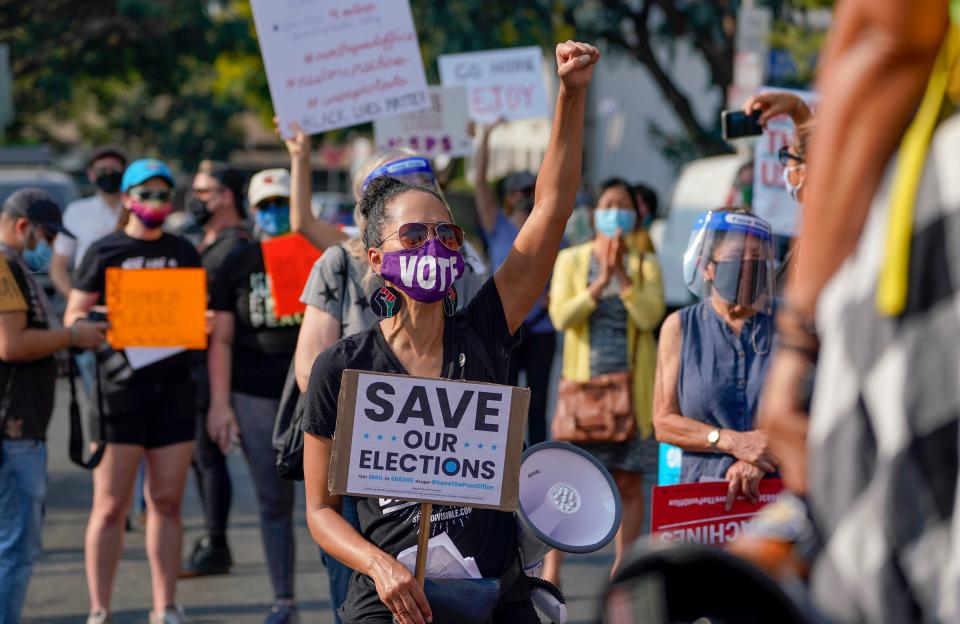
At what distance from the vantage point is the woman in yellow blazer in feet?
23.8

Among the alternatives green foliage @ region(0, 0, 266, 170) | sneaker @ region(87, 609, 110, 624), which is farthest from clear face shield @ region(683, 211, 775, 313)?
green foliage @ region(0, 0, 266, 170)

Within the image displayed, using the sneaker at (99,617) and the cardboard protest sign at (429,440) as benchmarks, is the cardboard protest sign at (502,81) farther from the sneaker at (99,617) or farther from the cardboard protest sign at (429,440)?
the cardboard protest sign at (429,440)

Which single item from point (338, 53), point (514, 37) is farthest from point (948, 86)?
point (514, 37)

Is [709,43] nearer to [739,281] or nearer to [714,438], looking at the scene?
[739,281]

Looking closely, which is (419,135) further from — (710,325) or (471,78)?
(710,325)

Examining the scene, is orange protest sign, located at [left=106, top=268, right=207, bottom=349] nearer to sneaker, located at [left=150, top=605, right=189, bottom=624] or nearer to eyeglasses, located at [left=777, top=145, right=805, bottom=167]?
sneaker, located at [left=150, top=605, right=189, bottom=624]

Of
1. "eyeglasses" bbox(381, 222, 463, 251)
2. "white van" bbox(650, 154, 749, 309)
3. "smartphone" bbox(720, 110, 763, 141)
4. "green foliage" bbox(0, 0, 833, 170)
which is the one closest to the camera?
"eyeglasses" bbox(381, 222, 463, 251)

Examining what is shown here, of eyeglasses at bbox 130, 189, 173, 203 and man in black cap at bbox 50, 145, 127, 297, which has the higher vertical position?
eyeglasses at bbox 130, 189, 173, 203

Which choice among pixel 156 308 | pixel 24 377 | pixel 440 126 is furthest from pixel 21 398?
pixel 440 126

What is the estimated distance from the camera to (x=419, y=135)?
980cm

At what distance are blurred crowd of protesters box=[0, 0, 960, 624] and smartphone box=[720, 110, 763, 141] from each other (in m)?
0.15

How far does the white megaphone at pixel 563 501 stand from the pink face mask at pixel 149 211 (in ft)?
11.4

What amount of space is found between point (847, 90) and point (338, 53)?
521 centimetres

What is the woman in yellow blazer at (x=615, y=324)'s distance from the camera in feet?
23.8
